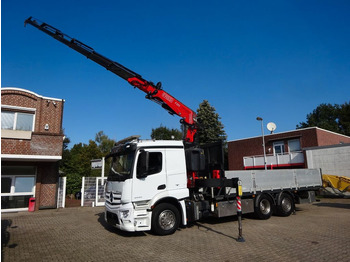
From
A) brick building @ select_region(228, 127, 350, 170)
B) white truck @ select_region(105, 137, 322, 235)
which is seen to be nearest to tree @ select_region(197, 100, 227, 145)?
brick building @ select_region(228, 127, 350, 170)

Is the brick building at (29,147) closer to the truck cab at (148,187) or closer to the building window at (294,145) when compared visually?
the truck cab at (148,187)

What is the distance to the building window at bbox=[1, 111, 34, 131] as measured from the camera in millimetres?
14141

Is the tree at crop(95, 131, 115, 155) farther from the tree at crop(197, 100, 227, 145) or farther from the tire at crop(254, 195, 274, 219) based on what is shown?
the tire at crop(254, 195, 274, 219)

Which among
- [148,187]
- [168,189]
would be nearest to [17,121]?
[148,187]

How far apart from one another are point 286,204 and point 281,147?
1902 centimetres

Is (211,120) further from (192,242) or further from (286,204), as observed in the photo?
(192,242)

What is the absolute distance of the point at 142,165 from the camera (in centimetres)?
767

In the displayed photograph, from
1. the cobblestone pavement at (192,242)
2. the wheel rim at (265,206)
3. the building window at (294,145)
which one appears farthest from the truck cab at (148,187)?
the building window at (294,145)

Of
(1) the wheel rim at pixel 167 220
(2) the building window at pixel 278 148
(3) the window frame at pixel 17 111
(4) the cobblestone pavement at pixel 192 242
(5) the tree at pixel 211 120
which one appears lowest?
(4) the cobblestone pavement at pixel 192 242

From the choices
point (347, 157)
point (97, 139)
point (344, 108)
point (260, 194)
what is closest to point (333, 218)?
point (260, 194)

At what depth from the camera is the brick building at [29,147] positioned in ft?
44.0

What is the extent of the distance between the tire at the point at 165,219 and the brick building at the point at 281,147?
1922 centimetres

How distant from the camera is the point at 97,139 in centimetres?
6956

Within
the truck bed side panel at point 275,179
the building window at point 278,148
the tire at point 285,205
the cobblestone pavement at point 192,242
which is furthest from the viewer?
the building window at point 278,148
